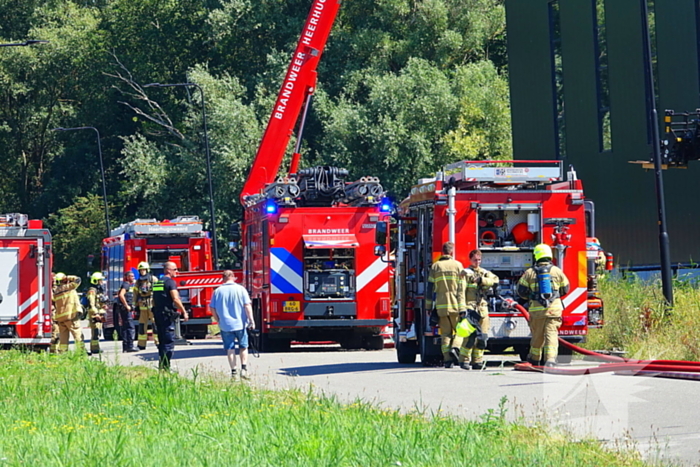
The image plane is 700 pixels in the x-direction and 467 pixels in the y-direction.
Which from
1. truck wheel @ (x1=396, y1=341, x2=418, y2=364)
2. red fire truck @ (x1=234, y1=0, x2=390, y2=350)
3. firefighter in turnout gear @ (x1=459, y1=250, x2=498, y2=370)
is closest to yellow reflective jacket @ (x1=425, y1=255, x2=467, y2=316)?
firefighter in turnout gear @ (x1=459, y1=250, x2=498, y2=370)

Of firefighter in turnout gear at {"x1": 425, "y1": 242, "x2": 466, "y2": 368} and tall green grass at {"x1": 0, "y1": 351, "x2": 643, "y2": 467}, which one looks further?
firefighter in turnout gear at {"x1": 425, "y1": 242, "x2": 466, "y2": 368}

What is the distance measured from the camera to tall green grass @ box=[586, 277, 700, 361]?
58.3ft

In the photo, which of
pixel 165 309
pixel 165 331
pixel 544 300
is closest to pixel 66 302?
pixel 165 331

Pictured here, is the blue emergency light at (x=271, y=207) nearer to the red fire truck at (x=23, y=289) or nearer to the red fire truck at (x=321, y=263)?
the red fire truck at (x=321, y=263)

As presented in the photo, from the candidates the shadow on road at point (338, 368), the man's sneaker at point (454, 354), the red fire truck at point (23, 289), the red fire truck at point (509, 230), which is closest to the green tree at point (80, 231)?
the red fire truck at point (23, 289)

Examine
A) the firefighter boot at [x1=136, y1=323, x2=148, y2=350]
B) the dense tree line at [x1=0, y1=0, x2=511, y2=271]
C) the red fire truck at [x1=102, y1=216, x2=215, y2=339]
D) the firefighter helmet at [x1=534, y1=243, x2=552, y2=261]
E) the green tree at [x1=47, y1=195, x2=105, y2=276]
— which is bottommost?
the firefighter boot at [x1=136, y1=323, x2=148, y2=350]

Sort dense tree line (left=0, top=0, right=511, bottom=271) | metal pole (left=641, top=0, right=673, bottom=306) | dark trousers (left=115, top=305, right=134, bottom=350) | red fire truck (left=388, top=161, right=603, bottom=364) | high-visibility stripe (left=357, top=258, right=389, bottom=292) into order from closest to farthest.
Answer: red fire truck (left=388, top=161, right=603, bottom=364), metal pole (left=641, top=0, right=673, bottom=306), high-visibility stripe (left=357, top=258, right=389, bottom=292), dark trousers (left=115, top=305, right=134, bottom=350), dense tree line (left=0, top=0, right=511, bottom=271)

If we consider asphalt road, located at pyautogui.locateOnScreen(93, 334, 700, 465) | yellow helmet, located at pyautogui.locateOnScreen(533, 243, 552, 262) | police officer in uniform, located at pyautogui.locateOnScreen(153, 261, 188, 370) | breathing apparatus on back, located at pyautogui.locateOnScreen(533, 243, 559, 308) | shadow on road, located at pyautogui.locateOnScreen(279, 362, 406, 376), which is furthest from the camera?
police officer in uniform, located at pyautogui.locateOnScreen(153, 261, 188, 370)

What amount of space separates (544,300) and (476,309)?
4.35ft

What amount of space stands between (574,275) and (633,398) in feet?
16.9

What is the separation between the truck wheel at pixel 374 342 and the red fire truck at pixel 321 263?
0.08 feet

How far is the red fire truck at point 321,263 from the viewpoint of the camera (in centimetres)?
2333

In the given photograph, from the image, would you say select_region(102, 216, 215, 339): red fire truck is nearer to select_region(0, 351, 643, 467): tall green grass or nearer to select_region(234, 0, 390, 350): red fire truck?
select_region(234, 0, 390, 350): red fire truck

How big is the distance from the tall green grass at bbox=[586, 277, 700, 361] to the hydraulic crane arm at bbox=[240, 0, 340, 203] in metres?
8.20
